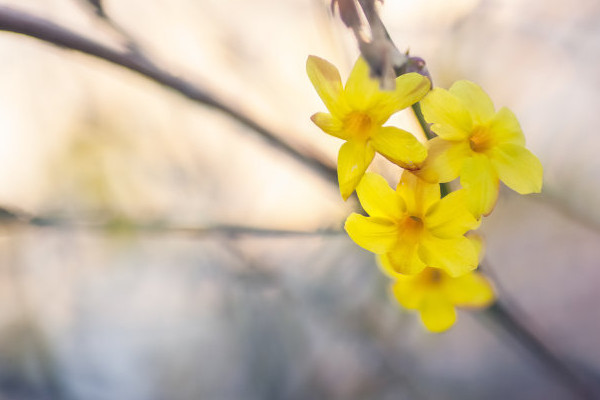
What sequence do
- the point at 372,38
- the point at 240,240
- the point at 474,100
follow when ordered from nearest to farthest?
the point at 372,38 → the point at 474,100 → the point at 240,240

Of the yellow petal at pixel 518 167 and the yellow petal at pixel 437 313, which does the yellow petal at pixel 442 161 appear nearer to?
the yellow petal at pixel 518 167

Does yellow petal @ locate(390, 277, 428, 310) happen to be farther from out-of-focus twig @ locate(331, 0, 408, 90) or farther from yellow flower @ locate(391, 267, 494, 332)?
out-of-focus twig @ locate(331, 0, 408, 90)

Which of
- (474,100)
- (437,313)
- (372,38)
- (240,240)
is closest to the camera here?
(372,38)

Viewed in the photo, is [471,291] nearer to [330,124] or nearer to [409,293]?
[409,293]

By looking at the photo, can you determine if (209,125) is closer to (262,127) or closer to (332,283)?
(332,283)

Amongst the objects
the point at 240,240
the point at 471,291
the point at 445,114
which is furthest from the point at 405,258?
the point at 240,240

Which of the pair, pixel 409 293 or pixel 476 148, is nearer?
pixel 476 148
